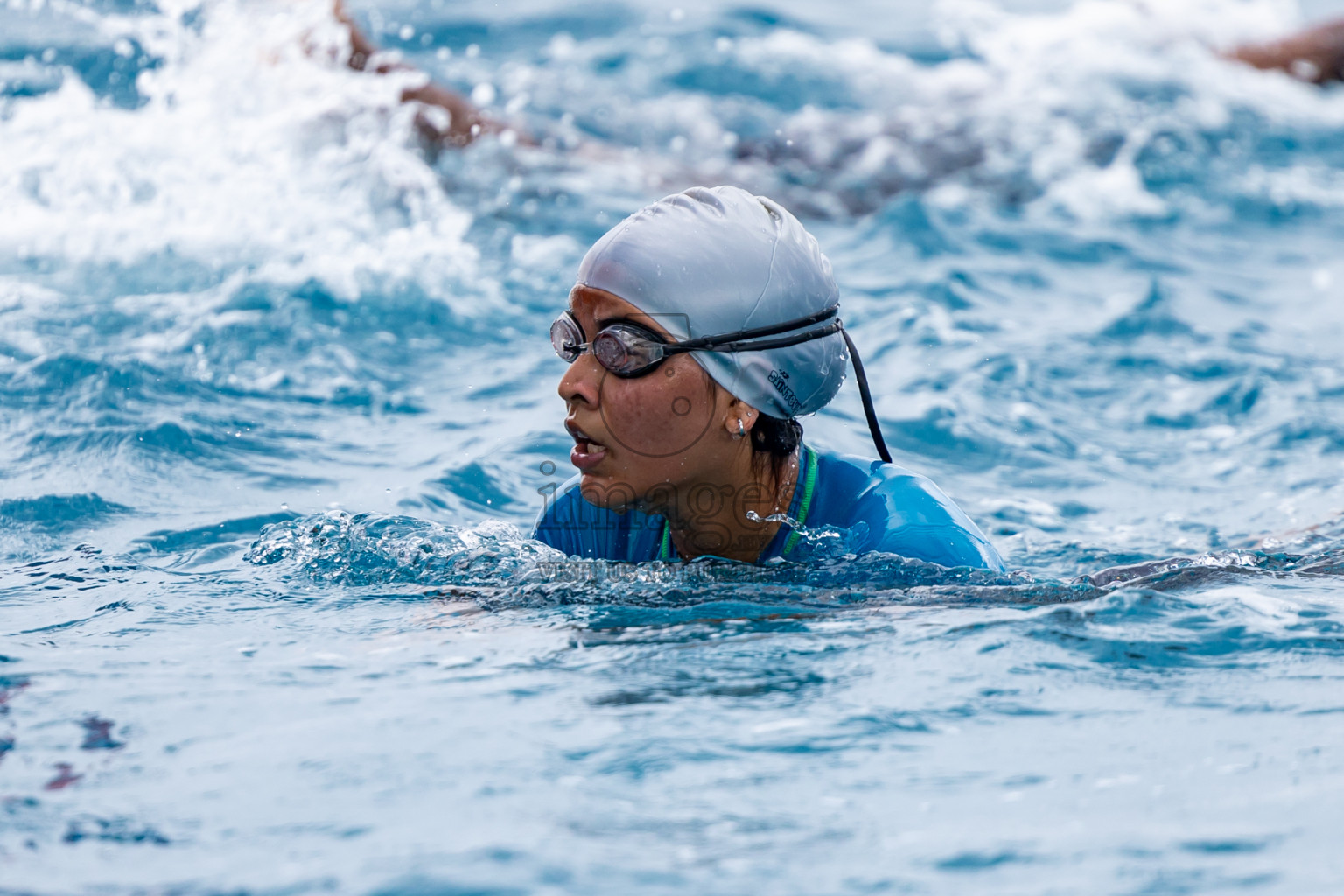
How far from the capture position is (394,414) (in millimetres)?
7383

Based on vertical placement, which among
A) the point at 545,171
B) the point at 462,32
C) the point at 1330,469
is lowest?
the point at 1330,469

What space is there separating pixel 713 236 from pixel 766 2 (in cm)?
1609

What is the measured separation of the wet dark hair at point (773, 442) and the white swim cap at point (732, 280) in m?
0.05

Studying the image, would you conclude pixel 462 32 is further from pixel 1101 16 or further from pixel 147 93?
pixel 1101 16

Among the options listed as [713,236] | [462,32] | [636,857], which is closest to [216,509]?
[713,236]

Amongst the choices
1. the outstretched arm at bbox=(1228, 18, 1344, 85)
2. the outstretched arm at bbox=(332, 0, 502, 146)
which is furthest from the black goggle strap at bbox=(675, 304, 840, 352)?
the outstretched arm at bbox=(1228, 18, 1344, 85)

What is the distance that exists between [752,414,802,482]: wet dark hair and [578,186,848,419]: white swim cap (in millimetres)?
47

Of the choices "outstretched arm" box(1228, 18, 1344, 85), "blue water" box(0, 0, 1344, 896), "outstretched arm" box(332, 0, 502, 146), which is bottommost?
"blue water" box(0, 0, 1344, 896)

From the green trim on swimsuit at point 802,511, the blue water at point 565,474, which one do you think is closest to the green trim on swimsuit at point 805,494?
the green trim on swimsuit at point 802,511

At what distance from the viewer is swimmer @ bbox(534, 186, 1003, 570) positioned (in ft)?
12.4

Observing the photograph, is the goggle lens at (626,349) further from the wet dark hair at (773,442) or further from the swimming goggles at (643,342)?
the wet dark hair at (773,442)

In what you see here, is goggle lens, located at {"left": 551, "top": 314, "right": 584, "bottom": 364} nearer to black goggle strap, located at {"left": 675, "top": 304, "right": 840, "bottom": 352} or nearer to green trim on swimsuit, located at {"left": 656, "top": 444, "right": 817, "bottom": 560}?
black goggle strap, located at {"left": 675, "top": 304, "right": 840, "bottom": 352}

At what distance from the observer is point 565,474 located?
21.9 feet

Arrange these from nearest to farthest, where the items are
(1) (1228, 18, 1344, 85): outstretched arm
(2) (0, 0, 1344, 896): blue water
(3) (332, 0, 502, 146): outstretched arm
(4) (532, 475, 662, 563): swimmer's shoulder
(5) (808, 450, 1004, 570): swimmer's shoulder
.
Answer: (2) (0, 0, 1344, 896): blue water, (5) (808, 450, 1004, 570): swimmer's shoulder, (4) (532, 475, 662, 563): swimmer's shoulder, (3) (332, 0, 502, 146): outstretched arm, (1) (1228, 18, 1344, 85): outstretched arm
